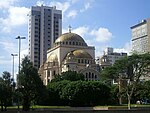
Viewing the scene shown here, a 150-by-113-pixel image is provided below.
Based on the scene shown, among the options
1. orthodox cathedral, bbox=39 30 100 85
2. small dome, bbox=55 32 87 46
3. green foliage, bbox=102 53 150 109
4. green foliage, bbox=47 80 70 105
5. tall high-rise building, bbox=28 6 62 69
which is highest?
tall high-rise building, bbox=28 6 62 69

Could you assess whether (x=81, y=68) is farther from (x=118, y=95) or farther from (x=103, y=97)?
(x=103, y=97)

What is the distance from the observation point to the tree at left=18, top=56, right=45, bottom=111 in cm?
5431

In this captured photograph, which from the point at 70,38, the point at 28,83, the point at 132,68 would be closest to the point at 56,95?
the point at 132,68

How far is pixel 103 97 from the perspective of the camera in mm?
78438

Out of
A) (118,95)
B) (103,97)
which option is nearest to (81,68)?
(118,95)

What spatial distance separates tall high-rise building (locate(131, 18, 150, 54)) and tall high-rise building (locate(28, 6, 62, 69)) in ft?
136

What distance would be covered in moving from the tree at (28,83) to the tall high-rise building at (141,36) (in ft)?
356

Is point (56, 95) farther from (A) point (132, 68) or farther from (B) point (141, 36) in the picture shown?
(B) point (141, 36)

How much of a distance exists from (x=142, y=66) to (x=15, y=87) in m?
33.2

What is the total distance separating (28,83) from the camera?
179 feet

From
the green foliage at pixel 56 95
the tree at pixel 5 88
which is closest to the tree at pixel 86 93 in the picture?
the green foliage at pixel 56 95

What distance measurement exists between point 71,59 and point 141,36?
59.3m

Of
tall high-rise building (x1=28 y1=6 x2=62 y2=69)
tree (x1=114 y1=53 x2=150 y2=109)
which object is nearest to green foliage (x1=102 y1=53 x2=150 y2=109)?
tree (x1=114 y1=53 x2=150 y2=109)

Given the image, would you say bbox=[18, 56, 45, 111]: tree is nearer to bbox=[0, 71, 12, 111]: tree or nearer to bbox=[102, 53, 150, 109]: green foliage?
bbox=[0, 71, 12, 111]: tree
